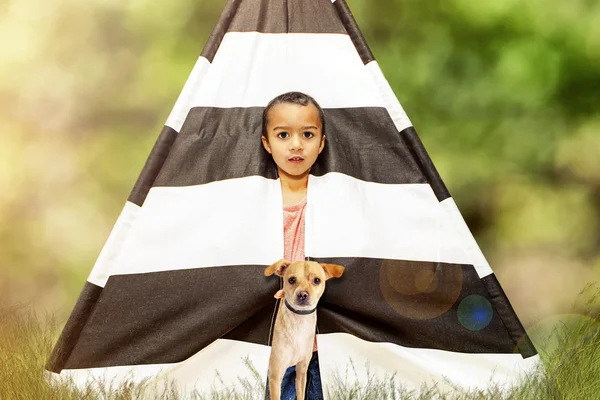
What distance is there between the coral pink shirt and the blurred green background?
21.2 inches

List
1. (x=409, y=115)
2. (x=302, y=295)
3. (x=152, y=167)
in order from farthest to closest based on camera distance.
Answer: (x=409, y=115), (x=152, y=167), (x=302, y=295)

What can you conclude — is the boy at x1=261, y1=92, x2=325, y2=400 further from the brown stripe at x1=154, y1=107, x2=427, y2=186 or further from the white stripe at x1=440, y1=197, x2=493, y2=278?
the white stripe at x1=440, y1=197, x2=493, y2=278

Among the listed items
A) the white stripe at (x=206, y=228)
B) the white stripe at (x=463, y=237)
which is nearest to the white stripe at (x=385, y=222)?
the white stripe at (x=463, y=237)

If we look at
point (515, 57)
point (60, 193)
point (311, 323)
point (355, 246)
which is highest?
point (515, 57)

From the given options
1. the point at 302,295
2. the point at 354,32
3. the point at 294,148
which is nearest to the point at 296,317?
the point at 302,295

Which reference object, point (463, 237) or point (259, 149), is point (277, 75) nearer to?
point (259, 149)

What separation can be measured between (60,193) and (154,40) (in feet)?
1.81

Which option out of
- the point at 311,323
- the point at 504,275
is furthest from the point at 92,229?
the point at 504,275

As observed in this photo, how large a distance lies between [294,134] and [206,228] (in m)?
0.31

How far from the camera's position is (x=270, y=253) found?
1.30 m

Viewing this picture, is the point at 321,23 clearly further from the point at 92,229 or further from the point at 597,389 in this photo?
the point at 597,389

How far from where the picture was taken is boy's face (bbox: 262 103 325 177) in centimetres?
130

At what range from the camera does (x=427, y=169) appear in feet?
4.44

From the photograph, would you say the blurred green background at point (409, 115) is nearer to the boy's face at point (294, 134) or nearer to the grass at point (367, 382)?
the grass at point (367, 382)
